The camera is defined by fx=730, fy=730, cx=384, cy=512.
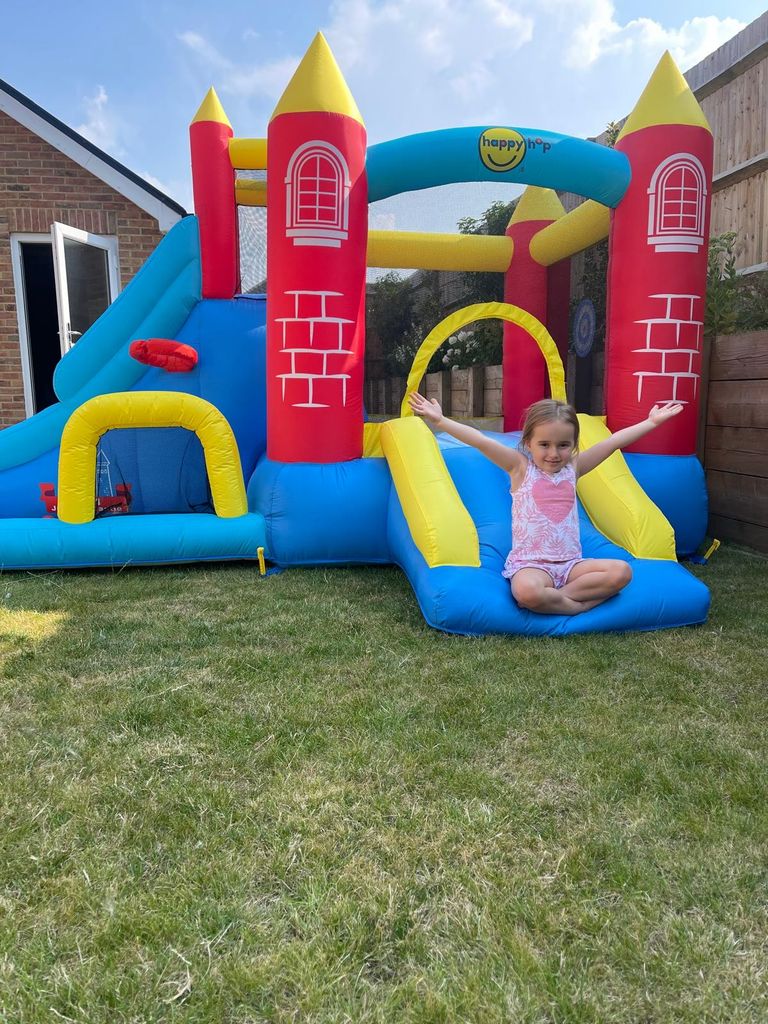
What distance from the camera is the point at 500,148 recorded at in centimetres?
397

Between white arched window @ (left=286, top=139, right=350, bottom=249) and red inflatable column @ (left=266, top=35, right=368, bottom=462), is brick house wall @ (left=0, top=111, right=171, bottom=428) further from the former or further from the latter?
white arched window @ (left=286, top=139, right=350, bottom=249)

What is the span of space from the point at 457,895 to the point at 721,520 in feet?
12.8

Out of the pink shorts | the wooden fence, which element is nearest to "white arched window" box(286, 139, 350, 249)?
the pink shorts

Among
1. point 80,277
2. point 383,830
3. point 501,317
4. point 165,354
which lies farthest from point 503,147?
point 80,277

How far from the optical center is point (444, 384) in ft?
23.5

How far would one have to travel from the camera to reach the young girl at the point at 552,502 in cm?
287

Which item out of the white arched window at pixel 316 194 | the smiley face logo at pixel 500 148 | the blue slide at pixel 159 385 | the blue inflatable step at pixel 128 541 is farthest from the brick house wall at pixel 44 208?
the smiley face logo at pixel 500 148

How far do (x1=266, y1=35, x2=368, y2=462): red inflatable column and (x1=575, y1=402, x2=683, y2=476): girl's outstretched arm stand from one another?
4.54ft

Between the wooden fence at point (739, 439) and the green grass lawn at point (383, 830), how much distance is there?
1869 millimetres

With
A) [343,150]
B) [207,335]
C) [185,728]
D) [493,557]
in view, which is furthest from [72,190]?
[185,728]

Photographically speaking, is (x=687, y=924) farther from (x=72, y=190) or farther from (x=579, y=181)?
(x=72, y=190)

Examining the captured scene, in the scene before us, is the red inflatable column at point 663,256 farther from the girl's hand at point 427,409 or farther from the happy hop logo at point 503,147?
the girl's hand at point 427,409

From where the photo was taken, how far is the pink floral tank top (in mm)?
3012

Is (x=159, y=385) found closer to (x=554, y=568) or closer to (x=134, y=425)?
(x=134, y=425)
